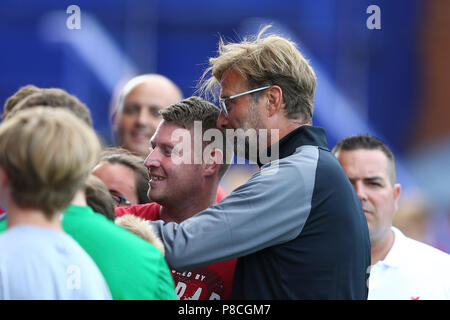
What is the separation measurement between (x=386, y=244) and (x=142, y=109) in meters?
2.06

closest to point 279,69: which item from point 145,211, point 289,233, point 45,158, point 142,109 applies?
point 289,233

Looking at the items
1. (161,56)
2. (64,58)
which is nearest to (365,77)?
(161,56)

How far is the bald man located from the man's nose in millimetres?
1939

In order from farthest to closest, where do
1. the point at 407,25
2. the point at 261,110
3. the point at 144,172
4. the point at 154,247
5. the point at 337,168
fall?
the point at 407,25
the point at 144,172
the point at 261,110
the point at 337,168
the point at 154,247

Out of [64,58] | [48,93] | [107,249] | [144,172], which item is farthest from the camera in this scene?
[64,58]

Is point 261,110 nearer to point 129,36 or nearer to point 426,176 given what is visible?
point 129,36

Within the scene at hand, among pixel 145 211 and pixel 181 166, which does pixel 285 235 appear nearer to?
pixel 181 166

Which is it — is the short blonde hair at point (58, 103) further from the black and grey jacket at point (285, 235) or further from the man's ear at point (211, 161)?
the man's ear at point (211, 161)

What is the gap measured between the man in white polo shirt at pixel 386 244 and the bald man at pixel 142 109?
4.81ft

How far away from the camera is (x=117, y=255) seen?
2109 millimetres

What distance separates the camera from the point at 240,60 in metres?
3.02
